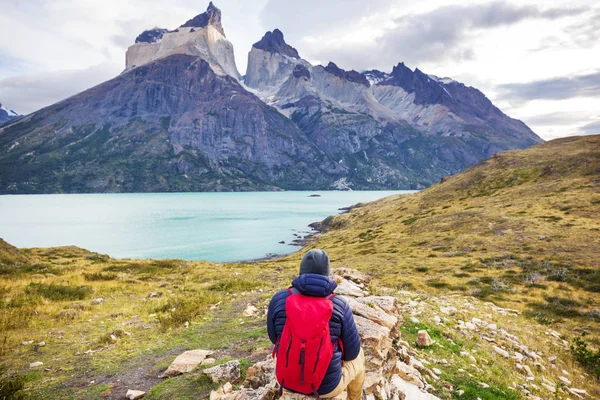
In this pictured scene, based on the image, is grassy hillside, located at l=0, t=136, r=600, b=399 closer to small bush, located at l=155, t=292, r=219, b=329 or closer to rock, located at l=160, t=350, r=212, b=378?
small bush, located at l=155, t=292, r=219, b=329

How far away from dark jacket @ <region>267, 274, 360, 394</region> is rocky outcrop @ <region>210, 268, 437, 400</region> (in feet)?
5.81

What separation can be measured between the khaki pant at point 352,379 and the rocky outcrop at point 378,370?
1434 mm

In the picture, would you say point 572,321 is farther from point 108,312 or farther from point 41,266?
point 41,266

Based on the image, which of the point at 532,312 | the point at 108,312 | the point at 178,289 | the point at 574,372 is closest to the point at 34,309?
the point at 108,312

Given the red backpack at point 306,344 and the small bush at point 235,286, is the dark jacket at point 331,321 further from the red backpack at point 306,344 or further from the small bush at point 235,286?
the small bush at point 235,286

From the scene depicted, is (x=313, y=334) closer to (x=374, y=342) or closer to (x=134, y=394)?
(x=374, y=342)

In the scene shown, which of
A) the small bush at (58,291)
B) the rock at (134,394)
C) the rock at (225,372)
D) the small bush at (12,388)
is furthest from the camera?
the small bush at (58,291)

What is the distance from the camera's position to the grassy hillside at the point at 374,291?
10.6 m

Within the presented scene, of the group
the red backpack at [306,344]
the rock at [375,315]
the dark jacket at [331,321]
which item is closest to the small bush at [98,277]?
the rock at [375,315]

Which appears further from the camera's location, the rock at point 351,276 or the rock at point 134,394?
the rock at point 351,276

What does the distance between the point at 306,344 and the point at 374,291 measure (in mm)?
12819

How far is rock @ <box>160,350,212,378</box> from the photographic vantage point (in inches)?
389

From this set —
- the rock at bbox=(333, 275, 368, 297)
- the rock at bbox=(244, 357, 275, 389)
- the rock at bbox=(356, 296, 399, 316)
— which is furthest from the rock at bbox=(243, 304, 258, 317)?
the rock at bbox=(244, 357, 275, 389)

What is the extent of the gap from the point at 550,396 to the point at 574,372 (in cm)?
451
